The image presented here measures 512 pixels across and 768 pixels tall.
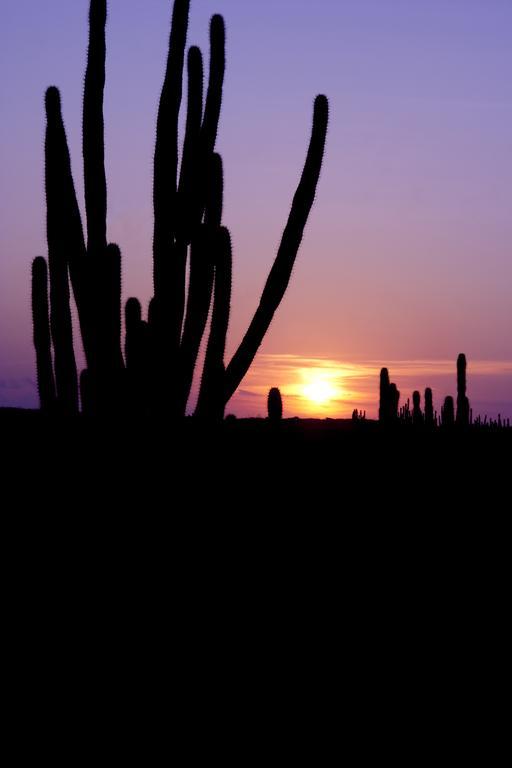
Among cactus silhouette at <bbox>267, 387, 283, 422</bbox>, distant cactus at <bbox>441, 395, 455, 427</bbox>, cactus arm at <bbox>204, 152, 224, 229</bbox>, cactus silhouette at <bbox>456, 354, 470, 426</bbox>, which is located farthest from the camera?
cactus silhouette at <bbox>456, 354, 470, 426</bbox>

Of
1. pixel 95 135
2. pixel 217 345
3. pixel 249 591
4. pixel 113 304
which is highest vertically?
pixel 95 135

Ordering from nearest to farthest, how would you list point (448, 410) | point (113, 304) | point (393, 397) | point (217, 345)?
point (113, 304), point (217, 345), point (393, 397), point (448, 410)

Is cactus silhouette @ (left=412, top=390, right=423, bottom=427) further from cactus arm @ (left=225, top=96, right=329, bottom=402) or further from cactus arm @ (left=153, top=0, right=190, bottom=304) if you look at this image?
cactus arm @ (left=153, top=0, right=190, bottom=304)

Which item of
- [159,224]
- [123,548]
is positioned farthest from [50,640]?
[159,224]

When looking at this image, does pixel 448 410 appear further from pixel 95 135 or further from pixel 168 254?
pixel 95 135

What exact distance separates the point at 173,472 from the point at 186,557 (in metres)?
0.52

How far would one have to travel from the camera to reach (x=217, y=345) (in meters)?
7.97

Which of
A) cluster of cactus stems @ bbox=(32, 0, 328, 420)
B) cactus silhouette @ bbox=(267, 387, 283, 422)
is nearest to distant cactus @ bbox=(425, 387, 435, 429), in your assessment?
cactus silhouette @ bbox=(267, 387, 283, 422)

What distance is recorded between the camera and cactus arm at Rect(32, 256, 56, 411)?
855 cm

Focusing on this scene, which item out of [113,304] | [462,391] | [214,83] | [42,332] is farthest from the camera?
[462,391]

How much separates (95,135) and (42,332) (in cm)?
177

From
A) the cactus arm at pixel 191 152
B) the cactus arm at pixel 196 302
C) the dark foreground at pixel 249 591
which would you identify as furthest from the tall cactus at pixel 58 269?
the dark foreground at pixel 249 591

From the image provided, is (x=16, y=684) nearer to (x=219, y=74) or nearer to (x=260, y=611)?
(x=260, y=611)

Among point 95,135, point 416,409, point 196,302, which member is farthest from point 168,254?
point 416,409
